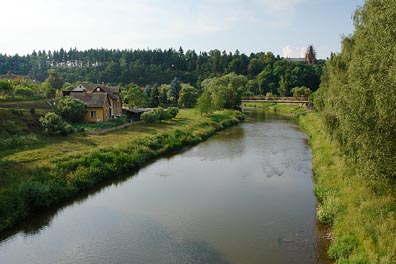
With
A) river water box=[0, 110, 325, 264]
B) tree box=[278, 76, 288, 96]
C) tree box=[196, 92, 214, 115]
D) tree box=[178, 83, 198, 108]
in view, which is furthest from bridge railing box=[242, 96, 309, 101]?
river water box=[0, 110, 325, 264]

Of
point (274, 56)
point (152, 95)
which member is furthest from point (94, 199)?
point (274, 56)

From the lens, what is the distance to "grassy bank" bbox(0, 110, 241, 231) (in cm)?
1758

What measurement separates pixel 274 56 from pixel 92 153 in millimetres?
142363

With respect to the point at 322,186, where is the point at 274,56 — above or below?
above

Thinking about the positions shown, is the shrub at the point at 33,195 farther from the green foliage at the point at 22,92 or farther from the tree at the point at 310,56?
the tree at the point at 310,56

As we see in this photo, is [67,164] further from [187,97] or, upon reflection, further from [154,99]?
[187,97]

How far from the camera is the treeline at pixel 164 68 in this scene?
114m

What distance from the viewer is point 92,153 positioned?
24.6m

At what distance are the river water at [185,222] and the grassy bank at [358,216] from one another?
102 cm

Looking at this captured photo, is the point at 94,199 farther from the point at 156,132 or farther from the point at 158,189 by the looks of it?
the point at 156,132

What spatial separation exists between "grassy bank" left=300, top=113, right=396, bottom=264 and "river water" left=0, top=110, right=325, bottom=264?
1024 millimetres

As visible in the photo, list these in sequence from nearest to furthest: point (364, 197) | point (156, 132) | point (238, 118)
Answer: point (364, 197) → point (156, 132) → point (238, 118)

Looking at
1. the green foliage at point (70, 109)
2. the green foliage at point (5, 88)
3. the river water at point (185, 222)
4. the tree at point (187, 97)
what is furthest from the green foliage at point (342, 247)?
the tree at point (187, 97)

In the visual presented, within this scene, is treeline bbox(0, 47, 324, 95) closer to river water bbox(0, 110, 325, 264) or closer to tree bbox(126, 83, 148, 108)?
tree bbox(126, 83, 148, 108)
